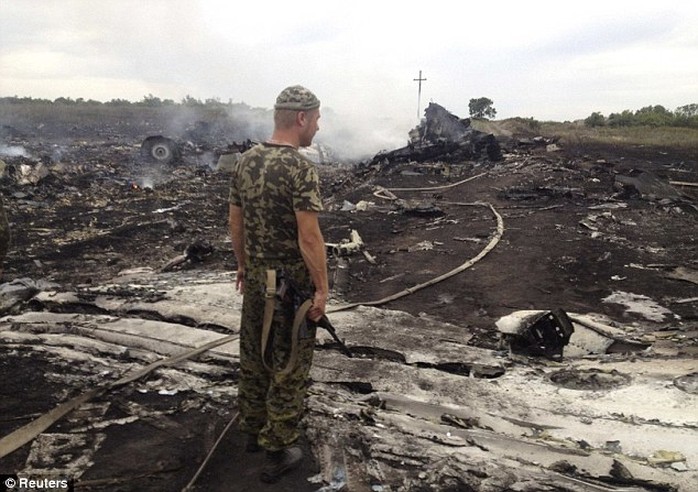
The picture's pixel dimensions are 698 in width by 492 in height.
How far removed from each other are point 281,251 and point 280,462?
1063mm

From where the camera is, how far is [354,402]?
338 centimetres

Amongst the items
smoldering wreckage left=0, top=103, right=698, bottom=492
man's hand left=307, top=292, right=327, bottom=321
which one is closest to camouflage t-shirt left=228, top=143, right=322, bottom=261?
man's hand left=307, top=292, right=327, bottom=321

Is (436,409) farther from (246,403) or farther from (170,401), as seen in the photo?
(170,401)

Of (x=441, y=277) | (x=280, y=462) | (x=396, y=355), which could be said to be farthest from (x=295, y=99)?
(x=441, y=277)

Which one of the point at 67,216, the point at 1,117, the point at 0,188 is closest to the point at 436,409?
the point at 67,216

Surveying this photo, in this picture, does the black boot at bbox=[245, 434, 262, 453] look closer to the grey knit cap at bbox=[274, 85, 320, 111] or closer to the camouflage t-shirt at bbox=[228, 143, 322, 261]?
the camouflage t-shirt at bbox=[228, 143, 322, 261]

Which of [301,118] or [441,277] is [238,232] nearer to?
[301,118]

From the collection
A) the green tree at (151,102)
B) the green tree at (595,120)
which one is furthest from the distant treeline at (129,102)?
the green tree at (595,120)

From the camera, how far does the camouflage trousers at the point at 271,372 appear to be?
267 centimetres

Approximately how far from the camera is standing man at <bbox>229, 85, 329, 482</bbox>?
8.48 feet

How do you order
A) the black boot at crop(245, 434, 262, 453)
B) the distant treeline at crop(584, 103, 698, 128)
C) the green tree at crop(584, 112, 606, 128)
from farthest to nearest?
the green tree at crop(584, 112, 606, 128)
the distant treeline at crop(584, 103, 698, 128)
the black boot at crop(245, 434, 262, 453)

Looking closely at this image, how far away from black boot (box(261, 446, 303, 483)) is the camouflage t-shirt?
38.8 inches

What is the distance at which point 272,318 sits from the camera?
8.77 feet

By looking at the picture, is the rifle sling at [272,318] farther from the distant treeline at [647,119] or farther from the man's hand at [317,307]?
the distant treeline at [647,119]
